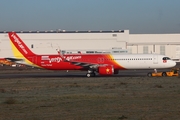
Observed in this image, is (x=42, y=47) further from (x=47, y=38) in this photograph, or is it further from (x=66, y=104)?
(x=66, y=104)

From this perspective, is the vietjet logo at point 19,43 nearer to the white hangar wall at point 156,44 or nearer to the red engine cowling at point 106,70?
the red engine cowling at point 106,70

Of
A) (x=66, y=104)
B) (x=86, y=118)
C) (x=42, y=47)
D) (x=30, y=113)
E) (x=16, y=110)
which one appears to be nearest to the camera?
(x=86, y=118)

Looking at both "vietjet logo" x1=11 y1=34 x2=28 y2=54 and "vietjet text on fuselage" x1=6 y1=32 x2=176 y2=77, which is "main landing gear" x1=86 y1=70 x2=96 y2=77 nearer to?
"vietjet text on fuselage" x1=6 y1=32 x2=176 y2=77

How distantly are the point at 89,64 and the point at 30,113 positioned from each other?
38.1 meters

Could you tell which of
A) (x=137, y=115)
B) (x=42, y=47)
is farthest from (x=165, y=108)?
(x=42, y=47)

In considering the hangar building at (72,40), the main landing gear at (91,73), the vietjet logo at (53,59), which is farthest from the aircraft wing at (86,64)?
the hangar building at (72,40)

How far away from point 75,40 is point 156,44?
22716mm

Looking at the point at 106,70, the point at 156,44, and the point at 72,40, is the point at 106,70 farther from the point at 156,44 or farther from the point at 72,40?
the point at 156,44

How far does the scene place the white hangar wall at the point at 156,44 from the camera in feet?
415

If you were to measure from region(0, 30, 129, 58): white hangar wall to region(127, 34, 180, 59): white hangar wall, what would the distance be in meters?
7.38

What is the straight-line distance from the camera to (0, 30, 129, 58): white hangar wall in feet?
399

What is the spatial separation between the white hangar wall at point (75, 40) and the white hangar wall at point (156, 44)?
7.38 m

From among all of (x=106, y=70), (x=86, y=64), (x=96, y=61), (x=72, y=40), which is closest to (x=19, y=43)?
(x=86, y=64)

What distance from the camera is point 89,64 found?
188ft
